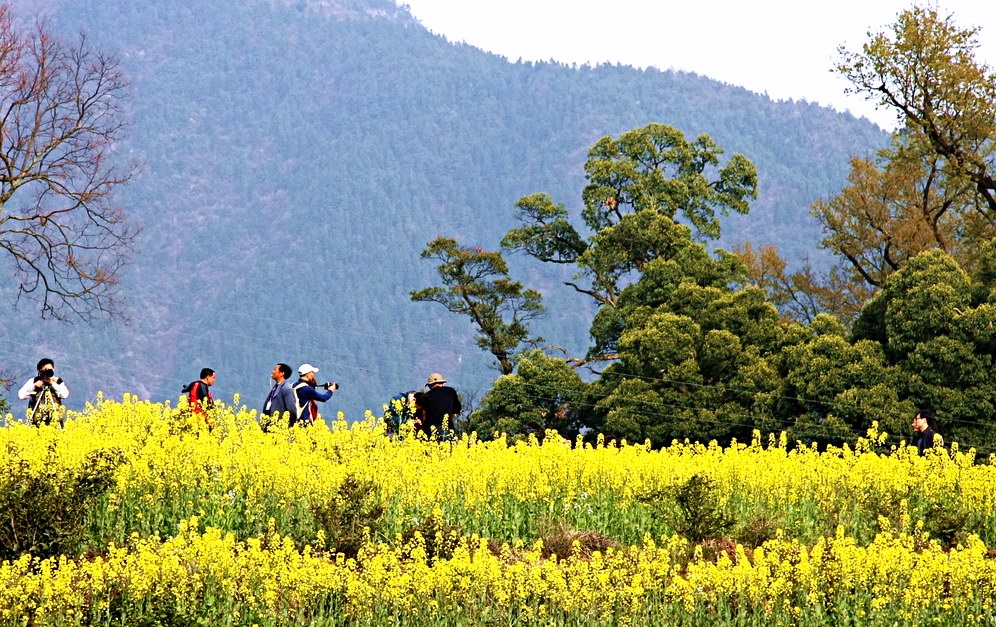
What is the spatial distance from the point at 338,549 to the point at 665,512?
343 cm

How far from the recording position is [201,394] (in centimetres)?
1928

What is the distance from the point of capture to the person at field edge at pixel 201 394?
1808 cm

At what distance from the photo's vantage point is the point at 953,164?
119ft

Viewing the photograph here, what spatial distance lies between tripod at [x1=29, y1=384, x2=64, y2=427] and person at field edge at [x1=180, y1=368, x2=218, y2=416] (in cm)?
157

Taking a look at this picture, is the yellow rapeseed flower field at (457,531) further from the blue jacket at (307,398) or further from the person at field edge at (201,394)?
the blue jacket at (307,398)

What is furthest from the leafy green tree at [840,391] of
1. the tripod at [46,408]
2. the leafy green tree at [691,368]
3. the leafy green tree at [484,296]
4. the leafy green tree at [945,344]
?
the tripod at [46,408]

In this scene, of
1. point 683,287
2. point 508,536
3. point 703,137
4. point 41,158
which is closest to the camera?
point 508,536

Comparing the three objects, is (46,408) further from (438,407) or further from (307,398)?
(438,407)

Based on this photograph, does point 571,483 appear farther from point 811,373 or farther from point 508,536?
point 811,373

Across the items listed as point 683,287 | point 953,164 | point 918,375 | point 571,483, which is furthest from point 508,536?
point 953,164

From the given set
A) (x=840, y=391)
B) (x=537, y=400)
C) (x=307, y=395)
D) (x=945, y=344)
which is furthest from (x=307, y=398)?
(x=537, y=400)

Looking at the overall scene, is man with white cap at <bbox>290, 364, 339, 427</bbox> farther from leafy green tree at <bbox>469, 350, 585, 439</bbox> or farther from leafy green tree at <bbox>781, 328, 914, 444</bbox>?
leafy green tree at <bbox>469, 350, 585, 439</bbox>

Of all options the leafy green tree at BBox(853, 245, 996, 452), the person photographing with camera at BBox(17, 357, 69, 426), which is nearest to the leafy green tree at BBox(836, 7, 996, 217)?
the leafy green tree at BBox(853, 245, 996, 452)

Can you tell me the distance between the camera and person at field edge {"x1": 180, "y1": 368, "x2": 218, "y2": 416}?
18.1 meters
